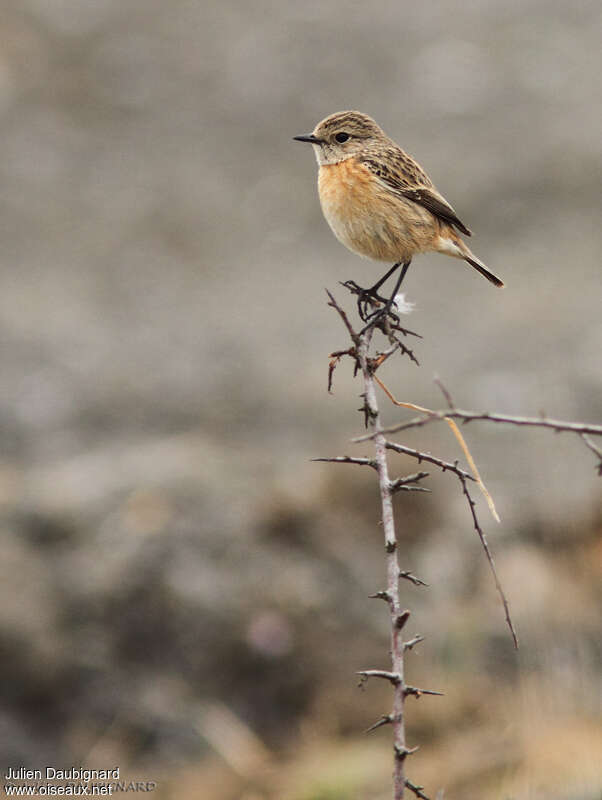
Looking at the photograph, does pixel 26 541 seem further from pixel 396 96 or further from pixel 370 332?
pixel 396 96

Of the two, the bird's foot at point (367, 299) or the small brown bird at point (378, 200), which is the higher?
the small brown bird at point (378, 200)

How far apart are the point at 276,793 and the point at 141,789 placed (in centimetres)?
79

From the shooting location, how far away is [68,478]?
791cm

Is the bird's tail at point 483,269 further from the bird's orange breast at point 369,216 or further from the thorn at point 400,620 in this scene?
the thorn at point 400,620

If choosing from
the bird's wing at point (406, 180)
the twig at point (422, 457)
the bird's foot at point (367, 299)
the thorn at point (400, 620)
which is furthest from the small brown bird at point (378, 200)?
the thorn at point (400, 620)

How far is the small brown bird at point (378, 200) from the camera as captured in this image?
14.7ft

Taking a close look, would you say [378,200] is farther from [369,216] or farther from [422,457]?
[422,457]

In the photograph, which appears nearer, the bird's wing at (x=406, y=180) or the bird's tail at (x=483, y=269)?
the bird's tail at (x=483, y=269)

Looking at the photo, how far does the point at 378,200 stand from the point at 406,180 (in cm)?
32

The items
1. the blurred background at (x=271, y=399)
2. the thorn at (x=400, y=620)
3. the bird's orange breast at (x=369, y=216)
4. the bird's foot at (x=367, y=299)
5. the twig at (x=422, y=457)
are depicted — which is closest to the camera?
the thorn at (x=400, y=620)

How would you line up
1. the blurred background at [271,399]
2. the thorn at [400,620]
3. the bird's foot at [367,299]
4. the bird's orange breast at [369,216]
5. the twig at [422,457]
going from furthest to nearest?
the blurred background at [271,399]
the bird's orange breast at [369,216]
the bird's foot at [367,299]
the twig at [422,457]
the thorn at [400,620]

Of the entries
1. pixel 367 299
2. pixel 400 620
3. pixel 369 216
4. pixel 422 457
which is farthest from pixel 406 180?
pixel 400 620

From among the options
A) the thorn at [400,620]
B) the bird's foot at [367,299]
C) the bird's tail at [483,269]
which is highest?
the bird's tail at [483,269]

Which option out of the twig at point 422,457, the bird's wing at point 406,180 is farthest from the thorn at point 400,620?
the bird's wing at point 406,180
